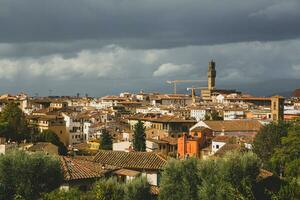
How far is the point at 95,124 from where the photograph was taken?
98688mm

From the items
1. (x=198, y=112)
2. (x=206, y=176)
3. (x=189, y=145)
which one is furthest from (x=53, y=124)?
(x=206, y=176)

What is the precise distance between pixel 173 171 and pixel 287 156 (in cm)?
1512

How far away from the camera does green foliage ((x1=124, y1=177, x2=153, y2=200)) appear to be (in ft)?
81.6

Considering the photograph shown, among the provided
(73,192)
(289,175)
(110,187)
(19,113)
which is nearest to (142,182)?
(110,187)

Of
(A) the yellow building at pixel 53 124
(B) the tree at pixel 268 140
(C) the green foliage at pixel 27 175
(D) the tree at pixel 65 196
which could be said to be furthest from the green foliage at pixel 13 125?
(D) the tree at pixel 65 196

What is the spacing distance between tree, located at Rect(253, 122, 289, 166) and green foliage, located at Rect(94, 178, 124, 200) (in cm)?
2337

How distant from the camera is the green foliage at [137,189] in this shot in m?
24.9

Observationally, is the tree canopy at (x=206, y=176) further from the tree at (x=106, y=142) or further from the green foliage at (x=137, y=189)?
the tree at (x=106, y=142)

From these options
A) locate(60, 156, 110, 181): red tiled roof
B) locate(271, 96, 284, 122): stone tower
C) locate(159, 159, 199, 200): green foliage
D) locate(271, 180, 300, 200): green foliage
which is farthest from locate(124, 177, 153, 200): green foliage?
locate(271, 96, 284, 122): stone tower

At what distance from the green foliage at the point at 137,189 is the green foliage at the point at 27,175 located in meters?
3.75

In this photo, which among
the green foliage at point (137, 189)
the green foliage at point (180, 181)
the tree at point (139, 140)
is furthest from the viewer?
the tree at point (139, 140)

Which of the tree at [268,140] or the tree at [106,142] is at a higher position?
the tree at [268,140]

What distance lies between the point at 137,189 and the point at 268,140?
85.6ft

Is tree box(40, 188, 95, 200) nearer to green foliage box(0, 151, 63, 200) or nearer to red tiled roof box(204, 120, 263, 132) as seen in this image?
green foliage box(0, 151, 63, 200)
